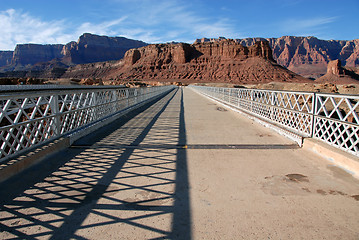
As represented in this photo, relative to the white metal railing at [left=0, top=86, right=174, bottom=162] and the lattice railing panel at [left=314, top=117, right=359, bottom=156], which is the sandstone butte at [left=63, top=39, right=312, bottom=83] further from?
the lattice railing panel at [left=314, top=117, right=359, bottom=156]

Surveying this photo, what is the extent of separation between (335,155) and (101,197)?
4583mm

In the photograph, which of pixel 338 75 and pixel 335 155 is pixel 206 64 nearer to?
pixel 338 75

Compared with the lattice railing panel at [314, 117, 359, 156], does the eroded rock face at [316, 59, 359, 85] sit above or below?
above

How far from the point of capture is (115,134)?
7.77 meters

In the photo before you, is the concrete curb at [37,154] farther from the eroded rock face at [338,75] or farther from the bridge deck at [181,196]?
the eroded rock face at [338,75]

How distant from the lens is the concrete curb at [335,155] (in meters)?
4.45

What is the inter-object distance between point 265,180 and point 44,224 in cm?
331

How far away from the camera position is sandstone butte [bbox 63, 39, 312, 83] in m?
114

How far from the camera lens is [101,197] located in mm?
3484

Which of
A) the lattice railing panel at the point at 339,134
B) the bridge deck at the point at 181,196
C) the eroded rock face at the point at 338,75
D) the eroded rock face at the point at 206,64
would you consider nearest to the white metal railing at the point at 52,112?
the bridge deck at the point at 181,196

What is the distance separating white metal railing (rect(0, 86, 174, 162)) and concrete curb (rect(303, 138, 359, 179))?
6.26 m

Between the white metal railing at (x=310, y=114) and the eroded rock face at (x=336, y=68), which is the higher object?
the eroded rock face at (x=336, y=68)

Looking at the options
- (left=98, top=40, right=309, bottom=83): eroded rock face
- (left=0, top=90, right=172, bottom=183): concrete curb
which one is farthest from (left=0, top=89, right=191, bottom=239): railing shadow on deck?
(left=98, top=40, right=309, bottom=83): eroded rock face

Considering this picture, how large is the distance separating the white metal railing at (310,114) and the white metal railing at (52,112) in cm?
648
